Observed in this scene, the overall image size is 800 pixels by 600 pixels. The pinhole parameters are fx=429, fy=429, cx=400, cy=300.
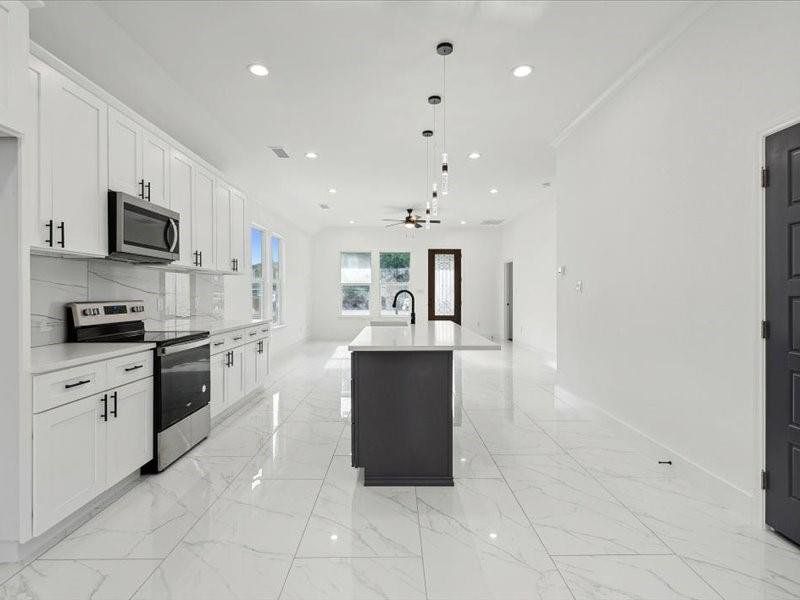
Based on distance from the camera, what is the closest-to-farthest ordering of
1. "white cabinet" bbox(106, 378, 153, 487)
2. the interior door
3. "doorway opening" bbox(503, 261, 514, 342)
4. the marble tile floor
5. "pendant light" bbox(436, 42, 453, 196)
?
1. the marble tile floor
2. "white cabinet" bbox(106, 378, 153, 487)
3. "pendant light" bbox(436, 42, 453, 196)
4. "doorway opening" bbox(503, 261, 514, 342)
5. the interior door

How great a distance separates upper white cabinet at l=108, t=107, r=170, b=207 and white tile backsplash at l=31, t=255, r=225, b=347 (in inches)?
23.6

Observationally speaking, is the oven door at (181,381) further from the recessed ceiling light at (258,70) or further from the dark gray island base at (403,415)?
the recessed ceiling light at (258,70)

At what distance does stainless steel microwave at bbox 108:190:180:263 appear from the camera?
2.73 metres

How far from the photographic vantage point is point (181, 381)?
300cm

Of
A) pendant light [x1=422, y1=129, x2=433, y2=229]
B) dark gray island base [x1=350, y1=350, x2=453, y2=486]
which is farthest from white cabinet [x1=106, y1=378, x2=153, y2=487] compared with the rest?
pendant light [x1=422, y1=129, x2=433, y2=229]

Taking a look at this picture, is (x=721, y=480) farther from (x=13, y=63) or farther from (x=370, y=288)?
(x=370, y=288)

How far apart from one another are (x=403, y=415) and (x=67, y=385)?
1.74 m

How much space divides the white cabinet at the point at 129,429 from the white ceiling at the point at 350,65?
222 cm

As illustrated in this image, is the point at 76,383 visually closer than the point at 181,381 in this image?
Yes

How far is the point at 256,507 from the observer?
2.37m

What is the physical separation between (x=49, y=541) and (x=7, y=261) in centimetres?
131

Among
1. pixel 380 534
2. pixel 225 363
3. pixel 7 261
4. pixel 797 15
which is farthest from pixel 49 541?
pixel 797 15

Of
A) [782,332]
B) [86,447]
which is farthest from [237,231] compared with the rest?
[782,332]

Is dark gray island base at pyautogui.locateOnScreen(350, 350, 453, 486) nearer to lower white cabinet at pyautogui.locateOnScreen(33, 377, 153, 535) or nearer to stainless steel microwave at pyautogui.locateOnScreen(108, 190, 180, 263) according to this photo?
lower white cabinet at pyautogui.locateOnScreen(33, 377, 153, 535)
